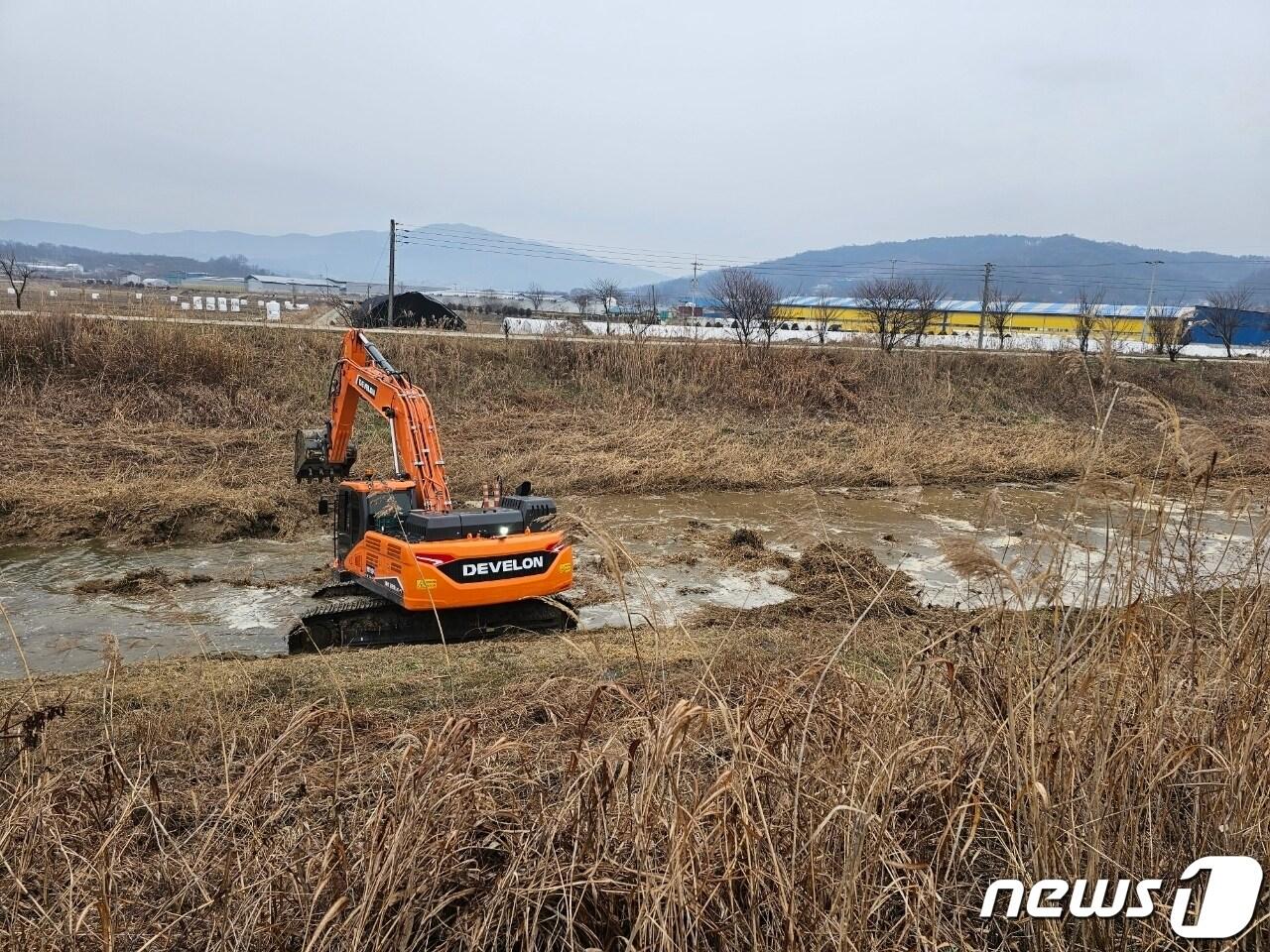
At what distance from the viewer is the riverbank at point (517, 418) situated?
46.8 ft

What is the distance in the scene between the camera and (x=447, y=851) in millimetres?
2314

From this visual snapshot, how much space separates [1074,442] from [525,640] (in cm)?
1704

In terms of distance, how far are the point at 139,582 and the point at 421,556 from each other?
5.12 m

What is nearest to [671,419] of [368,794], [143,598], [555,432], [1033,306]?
[555,432]

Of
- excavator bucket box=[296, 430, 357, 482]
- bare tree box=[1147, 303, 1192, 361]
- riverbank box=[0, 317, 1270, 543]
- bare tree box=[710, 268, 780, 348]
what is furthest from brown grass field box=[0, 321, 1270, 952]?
bare tree box=[1147, 303, 1192, 361]

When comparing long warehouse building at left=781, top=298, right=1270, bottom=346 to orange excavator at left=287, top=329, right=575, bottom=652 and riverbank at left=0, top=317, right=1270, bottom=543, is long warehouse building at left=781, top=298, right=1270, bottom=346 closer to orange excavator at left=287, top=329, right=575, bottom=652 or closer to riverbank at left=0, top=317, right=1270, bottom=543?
riverbank at left=0, top=317, right=1270, bottom=543

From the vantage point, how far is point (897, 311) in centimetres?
3031

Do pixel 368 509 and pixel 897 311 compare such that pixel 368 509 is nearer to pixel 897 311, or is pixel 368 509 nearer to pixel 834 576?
pixel 834 576

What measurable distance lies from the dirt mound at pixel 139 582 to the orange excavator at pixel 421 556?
2.65 m

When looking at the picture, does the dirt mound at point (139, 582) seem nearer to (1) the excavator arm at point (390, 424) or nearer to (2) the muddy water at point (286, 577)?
(2) the muddy water at point (286, 577)

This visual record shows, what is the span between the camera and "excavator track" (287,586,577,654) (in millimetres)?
8172

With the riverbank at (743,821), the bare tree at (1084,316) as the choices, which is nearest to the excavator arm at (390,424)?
the riverbank at (743,821)

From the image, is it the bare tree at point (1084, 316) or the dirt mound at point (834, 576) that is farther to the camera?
the dirt mound at point (834, 576)

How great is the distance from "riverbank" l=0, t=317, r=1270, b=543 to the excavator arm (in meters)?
4.07
